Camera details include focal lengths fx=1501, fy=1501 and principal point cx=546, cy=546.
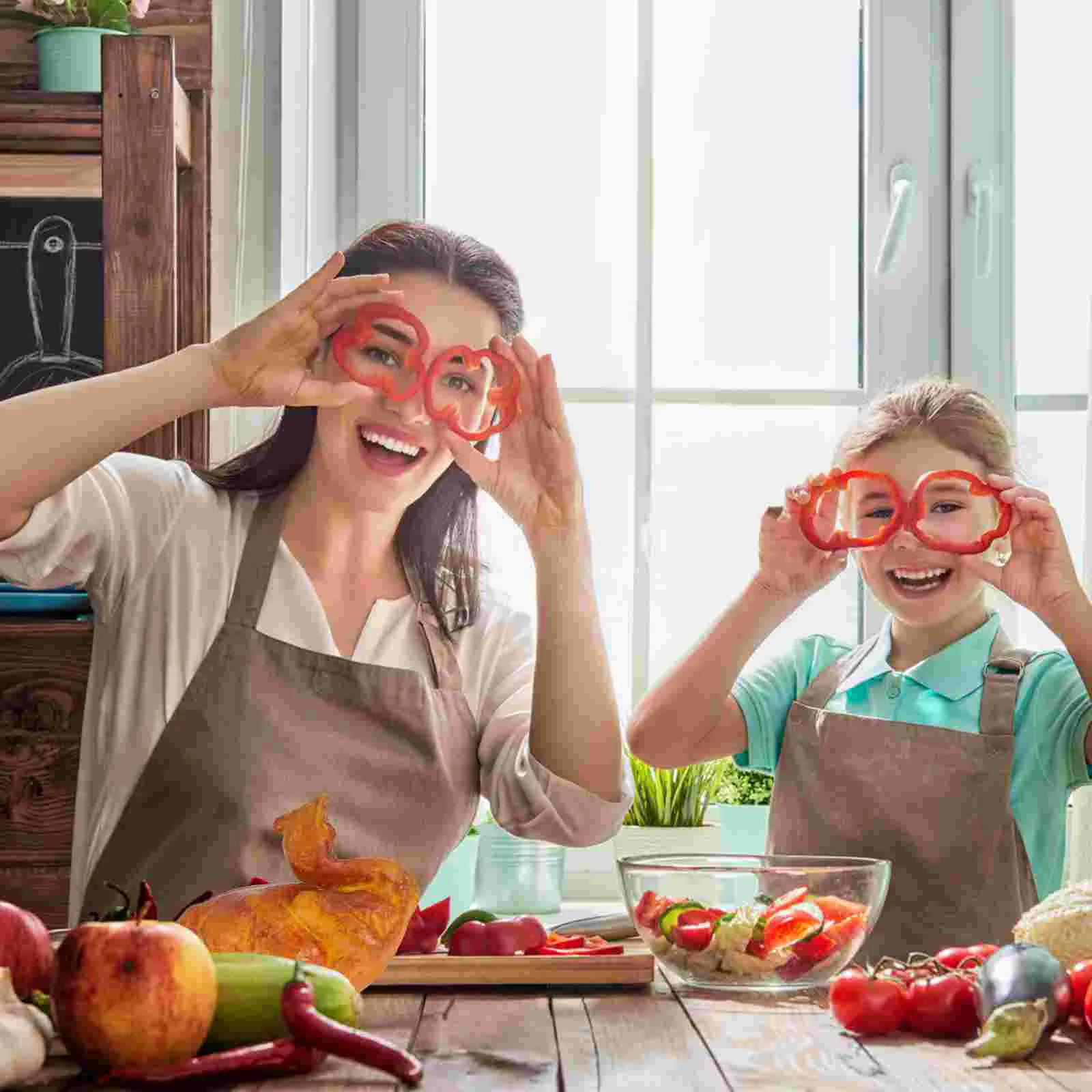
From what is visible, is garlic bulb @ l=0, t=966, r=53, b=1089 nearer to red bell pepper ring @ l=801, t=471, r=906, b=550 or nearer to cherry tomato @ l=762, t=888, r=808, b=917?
cherry tomato @ l=762, t=888, r=808, b=917

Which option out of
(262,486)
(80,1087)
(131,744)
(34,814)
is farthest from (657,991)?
(34,814)

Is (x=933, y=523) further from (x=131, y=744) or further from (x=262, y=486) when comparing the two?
(x=131, y=744)

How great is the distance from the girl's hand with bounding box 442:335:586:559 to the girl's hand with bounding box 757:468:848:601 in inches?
13.8

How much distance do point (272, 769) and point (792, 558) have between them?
0.73m

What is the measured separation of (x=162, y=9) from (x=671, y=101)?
0.82m

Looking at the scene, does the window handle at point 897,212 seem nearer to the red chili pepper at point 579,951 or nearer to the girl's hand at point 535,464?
the girl's hand at point 535,464

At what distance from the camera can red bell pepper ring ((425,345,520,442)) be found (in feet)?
5.20

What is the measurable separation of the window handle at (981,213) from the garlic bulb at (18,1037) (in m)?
1.99

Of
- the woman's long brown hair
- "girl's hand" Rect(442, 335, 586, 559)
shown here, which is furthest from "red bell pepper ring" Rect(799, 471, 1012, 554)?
the woman's long brown hair

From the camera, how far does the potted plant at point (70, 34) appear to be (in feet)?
6.45

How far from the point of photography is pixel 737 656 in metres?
1.87

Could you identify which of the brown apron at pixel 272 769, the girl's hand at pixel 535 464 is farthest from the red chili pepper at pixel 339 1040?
the girl's hand at pixel 535 464

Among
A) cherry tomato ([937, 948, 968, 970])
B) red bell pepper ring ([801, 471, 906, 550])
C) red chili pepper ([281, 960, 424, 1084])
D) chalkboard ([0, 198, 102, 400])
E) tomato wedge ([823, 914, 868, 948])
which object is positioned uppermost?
chalkboard ([0, 198, 102, 400])

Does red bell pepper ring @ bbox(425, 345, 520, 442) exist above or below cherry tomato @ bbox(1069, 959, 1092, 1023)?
above
